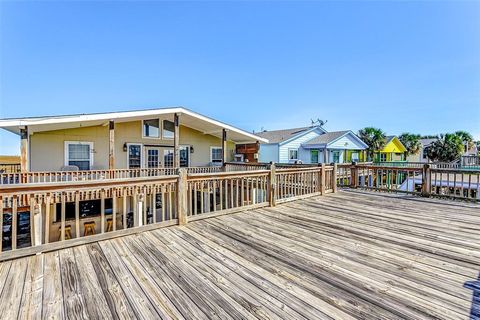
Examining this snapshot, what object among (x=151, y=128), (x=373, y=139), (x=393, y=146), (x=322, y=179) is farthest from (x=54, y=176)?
(x=393, y=146)

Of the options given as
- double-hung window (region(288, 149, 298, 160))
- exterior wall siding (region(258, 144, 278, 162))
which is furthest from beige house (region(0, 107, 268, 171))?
double-hung window (region(288, 149, 298, 160))

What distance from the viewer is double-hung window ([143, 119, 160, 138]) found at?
37.4 feet

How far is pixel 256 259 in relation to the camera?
2.61m

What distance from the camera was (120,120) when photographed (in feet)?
32.4

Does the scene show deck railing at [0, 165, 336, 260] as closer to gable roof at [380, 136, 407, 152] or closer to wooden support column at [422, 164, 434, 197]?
wooden support column at [422, 164, 434, 197]

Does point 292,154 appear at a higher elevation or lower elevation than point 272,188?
higher

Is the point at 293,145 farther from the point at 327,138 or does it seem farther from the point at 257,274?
the point at 257,274

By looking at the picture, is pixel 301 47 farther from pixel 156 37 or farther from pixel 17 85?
pixel 17 85

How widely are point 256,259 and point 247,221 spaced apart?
1.55 metres

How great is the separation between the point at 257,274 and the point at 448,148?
30324mm

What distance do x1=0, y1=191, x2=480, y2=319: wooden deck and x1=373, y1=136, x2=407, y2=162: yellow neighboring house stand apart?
72.5 feet

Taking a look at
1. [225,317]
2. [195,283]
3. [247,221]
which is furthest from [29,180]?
[225,317]

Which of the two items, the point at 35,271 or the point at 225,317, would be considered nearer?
the point at 225,317

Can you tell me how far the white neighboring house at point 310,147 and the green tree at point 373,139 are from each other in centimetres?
418
